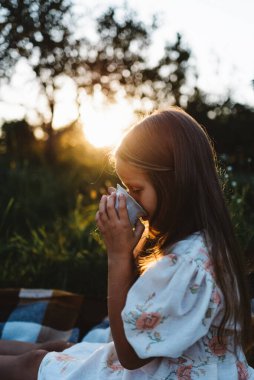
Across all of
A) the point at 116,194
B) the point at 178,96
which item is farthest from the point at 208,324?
the point at 178,96

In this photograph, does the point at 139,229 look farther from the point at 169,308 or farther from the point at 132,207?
the point at 169,308

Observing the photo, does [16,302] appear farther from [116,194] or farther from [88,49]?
[88,49]

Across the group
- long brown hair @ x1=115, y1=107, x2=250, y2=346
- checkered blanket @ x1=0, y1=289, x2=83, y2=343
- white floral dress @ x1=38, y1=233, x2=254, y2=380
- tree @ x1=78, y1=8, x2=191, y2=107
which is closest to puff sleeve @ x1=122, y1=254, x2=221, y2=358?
white floral dress @ x1=38, y1=233, x2=254, y2=380

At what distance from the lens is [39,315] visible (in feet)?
11.0

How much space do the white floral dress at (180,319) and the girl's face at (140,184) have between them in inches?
7.3

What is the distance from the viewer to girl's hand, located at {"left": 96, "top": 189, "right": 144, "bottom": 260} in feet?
6.01

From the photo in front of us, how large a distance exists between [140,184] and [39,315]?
6.10 ft

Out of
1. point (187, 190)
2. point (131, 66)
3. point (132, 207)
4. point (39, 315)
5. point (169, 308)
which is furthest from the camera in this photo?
point (131, 66)

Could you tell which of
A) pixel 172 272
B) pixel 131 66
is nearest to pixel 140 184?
pixel 172 272

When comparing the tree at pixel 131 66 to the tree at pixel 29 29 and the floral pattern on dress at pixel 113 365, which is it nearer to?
the tree at pixel 29 29

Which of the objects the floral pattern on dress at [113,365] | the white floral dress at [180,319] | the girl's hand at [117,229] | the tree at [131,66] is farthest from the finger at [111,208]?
the tree at [131,66]

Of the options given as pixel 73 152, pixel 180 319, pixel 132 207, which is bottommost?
pixel 73 152

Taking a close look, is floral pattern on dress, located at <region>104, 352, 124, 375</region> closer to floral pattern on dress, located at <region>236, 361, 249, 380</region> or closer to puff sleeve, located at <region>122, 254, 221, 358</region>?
puff sleeve, located at <region>122, 254, 221, 358</region>

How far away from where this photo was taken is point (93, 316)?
3459mm
